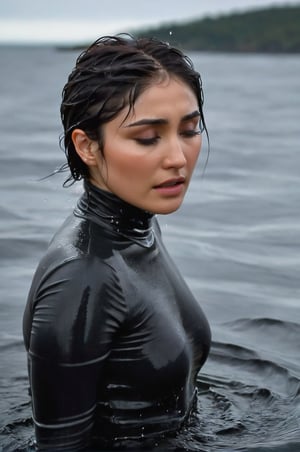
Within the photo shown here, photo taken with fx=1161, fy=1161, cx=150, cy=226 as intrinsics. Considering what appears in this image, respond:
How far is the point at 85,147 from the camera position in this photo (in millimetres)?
3947

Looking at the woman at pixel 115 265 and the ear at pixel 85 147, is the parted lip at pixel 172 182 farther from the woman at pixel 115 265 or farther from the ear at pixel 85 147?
the ear at pixel 85 147

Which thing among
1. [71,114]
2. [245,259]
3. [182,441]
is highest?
[71,114]

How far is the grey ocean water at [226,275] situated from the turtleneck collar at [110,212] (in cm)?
68

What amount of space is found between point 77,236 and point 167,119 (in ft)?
1.66

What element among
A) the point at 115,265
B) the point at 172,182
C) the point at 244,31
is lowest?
the point at 244,31

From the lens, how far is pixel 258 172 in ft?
46.8

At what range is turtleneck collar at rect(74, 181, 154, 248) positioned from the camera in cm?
403

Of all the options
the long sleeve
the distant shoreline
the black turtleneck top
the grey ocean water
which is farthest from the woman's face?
the distant shoreline

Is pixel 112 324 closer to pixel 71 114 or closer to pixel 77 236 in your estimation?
pixel 77 236

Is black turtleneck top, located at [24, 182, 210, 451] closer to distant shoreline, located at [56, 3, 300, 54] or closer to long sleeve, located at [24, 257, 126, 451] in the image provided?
Result: long sleeve, located at [24, 257, 126, 451]

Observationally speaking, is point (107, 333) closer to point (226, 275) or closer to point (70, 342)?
point (70, 342)

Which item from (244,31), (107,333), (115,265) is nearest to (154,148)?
(115,265)

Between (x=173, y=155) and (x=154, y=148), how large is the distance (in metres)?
0.07

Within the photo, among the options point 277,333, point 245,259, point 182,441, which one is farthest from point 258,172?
point 182,441
